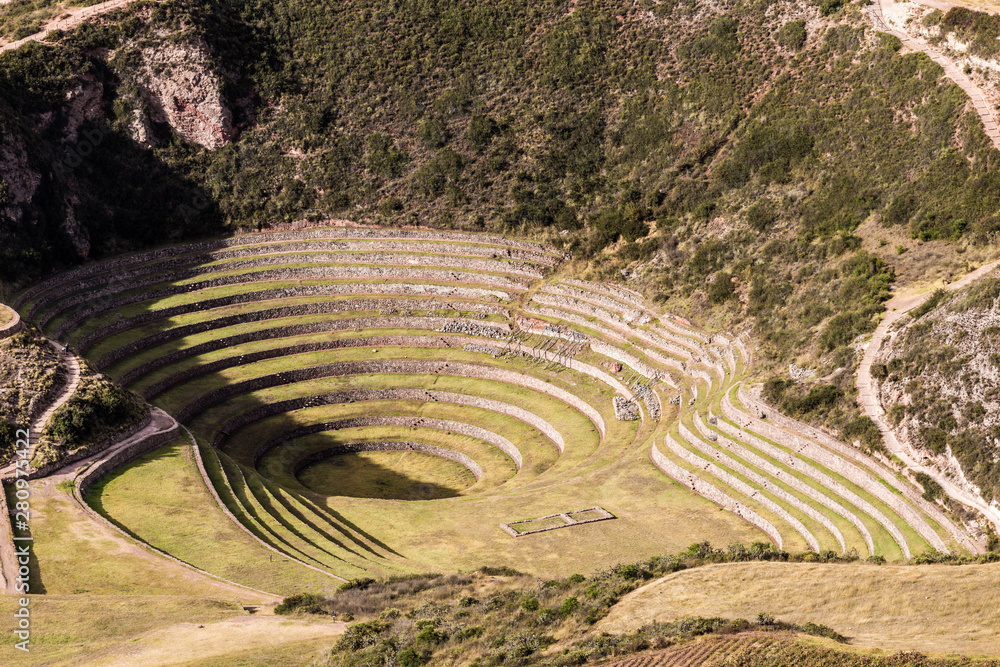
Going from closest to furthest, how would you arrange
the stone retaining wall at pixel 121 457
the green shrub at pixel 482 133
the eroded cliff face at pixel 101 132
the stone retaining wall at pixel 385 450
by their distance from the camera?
the stone retaining wall at pixel 121 457 → the stone retaining wall at pixel 385 450 → the eroded cliff face at pixel 101 132 → the green shrub at pixel 482 133

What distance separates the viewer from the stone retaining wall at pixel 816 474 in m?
37.8

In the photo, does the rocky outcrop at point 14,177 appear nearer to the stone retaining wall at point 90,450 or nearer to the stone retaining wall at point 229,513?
the stone retaining wall at point 90,450

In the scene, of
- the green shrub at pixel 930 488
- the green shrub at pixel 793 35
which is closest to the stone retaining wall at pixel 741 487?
the green shrub at pixel 930 488

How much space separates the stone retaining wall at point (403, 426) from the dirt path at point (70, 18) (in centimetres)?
4593

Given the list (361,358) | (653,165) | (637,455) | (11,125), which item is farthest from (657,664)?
(11,125)

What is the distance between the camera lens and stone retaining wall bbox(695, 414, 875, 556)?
39.2 meters

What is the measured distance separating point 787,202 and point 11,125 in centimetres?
5937

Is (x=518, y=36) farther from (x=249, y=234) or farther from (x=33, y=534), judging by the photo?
(x=33, y=534)

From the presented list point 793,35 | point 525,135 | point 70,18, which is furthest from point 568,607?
point 70,18

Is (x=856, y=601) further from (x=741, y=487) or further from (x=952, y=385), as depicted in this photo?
(x=952, y=385)

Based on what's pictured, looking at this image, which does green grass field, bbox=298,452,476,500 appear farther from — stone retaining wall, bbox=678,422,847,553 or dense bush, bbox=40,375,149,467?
stone retaining wall, bbox=678,422,847,553

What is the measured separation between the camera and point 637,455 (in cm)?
5066

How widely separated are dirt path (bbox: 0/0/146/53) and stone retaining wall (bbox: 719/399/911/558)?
2676 inches

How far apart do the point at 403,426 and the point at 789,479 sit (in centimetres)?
2758
